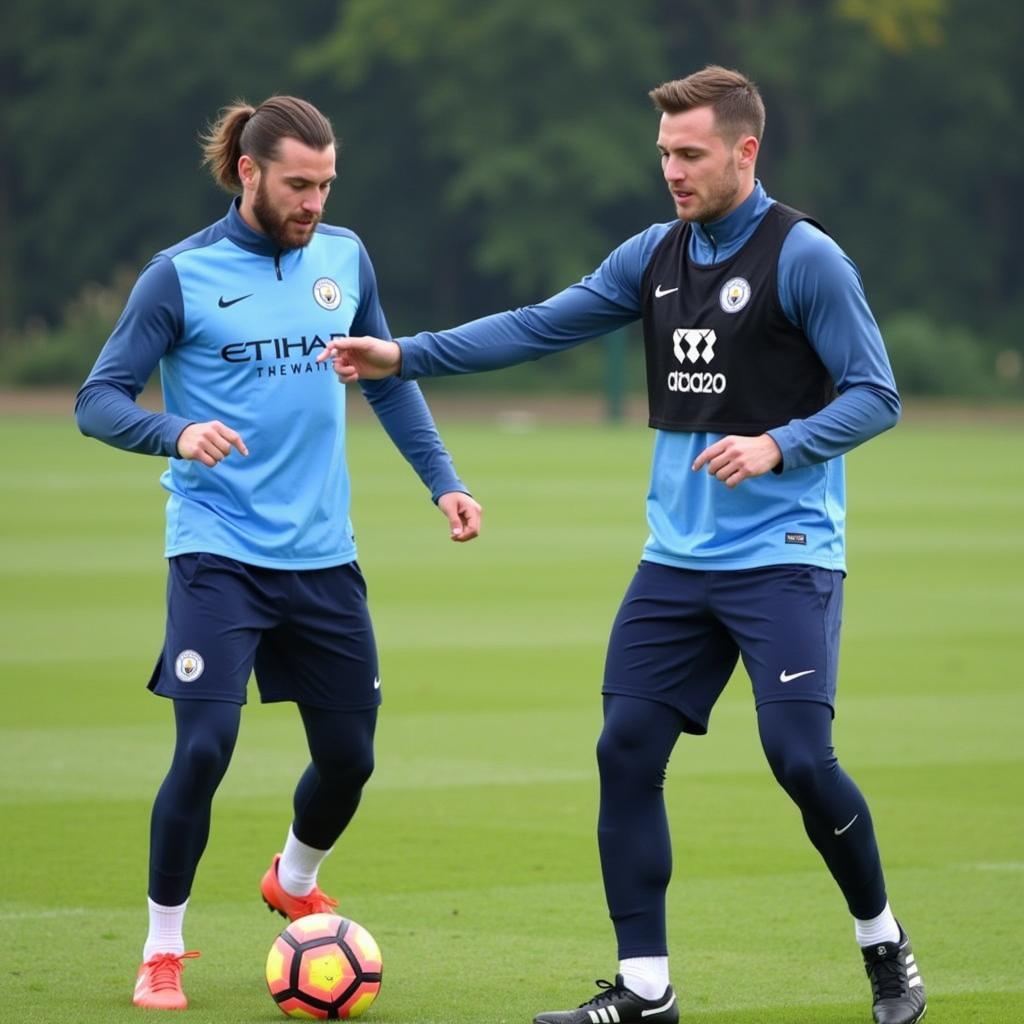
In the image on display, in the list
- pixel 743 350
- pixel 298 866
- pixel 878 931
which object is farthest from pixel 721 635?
pixel 298 866

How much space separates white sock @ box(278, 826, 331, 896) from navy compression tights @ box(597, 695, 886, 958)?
3.70ft

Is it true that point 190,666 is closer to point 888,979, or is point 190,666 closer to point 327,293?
point 327,293

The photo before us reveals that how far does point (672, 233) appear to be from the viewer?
618 centimetres

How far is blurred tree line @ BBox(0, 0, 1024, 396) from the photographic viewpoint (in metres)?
57.0

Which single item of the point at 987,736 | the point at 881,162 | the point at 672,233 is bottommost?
the point at 987,736

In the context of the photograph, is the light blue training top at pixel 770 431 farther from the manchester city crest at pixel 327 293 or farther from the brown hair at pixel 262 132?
the brown hair at pixel 262 132

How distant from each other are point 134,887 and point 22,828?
1012 millimetres

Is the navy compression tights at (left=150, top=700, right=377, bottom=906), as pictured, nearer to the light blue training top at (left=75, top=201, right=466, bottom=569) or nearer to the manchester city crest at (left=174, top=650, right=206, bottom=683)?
the manchester city crest at (left=174, top=650, right=206, bottom=683)

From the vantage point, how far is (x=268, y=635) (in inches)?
252

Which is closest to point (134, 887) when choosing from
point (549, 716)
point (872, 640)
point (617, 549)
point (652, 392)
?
point (652, 392)

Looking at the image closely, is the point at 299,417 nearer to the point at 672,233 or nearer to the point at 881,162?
the point at 672,233

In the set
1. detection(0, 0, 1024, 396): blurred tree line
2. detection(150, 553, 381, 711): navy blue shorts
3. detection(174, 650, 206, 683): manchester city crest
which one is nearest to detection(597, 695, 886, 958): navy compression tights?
detection(150, 553, 381, 711): navy blue shorts

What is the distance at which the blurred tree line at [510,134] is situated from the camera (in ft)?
187

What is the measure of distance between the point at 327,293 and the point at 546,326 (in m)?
0.66
